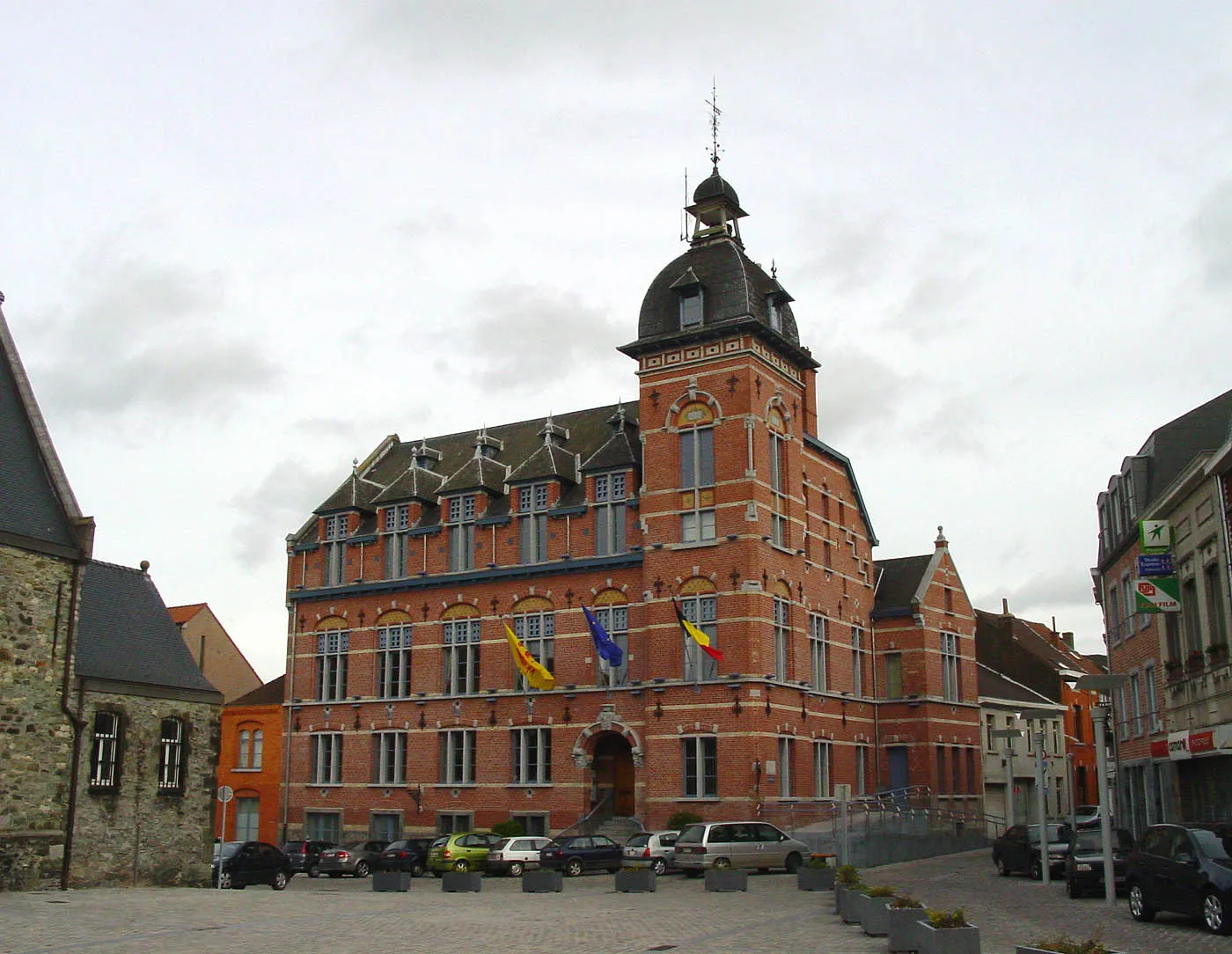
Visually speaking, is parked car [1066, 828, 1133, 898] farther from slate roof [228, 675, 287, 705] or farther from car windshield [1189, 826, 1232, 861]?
slate roof [228, 675, 287, 705]

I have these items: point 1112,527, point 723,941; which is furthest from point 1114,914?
A: point 1112,527

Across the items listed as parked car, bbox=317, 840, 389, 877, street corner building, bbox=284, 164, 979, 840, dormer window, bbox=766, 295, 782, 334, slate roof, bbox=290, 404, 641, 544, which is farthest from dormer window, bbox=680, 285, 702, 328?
parked car, bbox=317, 840, 389, 877

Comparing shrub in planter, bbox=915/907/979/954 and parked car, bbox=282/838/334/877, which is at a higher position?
shrub in planter, bbox=915/907/979/954

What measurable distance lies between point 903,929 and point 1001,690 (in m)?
47.4

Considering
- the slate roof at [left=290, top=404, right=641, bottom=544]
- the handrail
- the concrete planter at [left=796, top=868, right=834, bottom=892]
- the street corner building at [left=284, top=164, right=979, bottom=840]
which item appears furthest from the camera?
the slate roof at [left=290, top=404, right=641, bottom=544]

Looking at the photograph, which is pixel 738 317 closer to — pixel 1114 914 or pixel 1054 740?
pixel 1114 914

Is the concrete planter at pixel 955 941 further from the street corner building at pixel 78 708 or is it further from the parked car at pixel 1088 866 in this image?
the street corner building at pixel 78 708

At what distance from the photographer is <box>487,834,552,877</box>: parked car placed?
38.6 meters

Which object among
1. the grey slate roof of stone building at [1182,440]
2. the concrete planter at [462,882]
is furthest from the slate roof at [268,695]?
the grey slate roof of stone building at [1182,440]

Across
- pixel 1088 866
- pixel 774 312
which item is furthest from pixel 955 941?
pixel 774 312

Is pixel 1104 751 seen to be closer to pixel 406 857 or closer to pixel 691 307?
pixel 406 857

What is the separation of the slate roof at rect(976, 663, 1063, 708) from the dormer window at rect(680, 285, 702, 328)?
79.0 feet

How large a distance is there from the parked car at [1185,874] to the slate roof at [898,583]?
2986 centimetres

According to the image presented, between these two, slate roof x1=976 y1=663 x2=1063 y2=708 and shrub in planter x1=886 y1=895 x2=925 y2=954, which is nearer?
shrub in planter x1=886 y1=895 x2=925 y2=954
